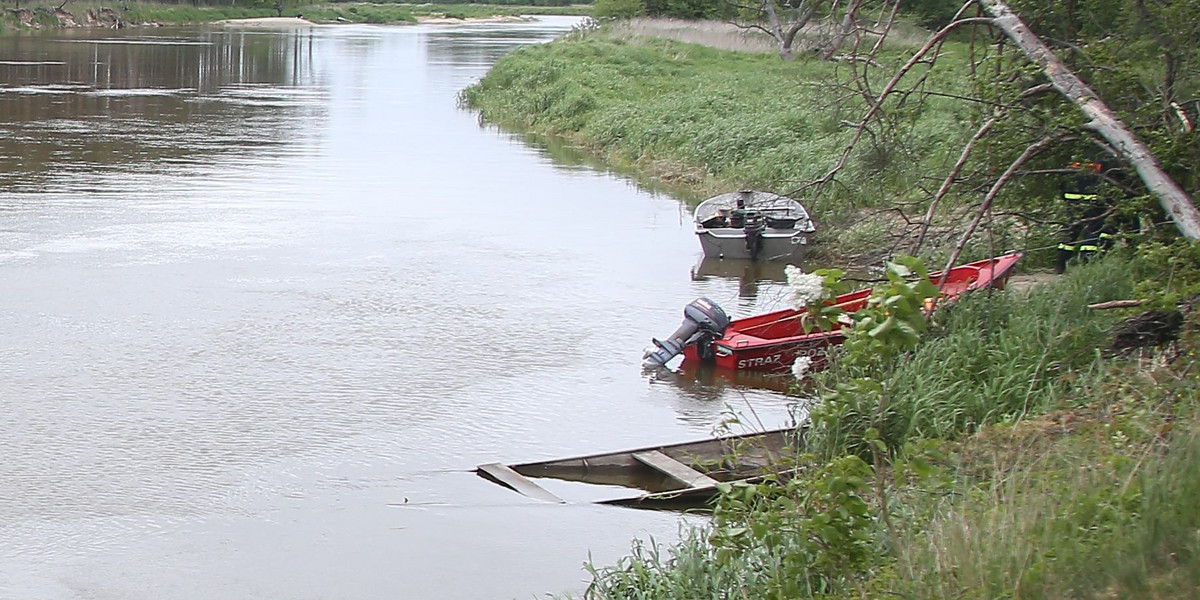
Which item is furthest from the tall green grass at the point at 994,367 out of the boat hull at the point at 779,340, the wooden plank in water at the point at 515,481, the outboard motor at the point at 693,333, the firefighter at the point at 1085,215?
the outboard motor at the point at 693,333

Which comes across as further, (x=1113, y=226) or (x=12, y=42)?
(x=12, y=42)

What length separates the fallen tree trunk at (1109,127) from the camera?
27.9 feet

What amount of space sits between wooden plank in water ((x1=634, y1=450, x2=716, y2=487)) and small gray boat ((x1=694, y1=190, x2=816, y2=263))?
8.34 metres

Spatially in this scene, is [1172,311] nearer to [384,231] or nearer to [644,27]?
[384,231]

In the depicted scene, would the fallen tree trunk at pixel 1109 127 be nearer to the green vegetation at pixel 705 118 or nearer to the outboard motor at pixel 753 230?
the green vegetation at pixel 705 118

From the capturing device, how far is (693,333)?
13.2 meters

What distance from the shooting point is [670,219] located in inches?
873

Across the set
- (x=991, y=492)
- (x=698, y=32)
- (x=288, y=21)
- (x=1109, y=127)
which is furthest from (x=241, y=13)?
(x=991, y=492)

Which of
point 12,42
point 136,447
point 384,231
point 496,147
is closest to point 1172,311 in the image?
point 136,447

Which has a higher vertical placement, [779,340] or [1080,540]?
[1080,540]

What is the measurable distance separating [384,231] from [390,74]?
113ft

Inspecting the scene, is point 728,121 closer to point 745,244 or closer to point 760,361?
point 745,244

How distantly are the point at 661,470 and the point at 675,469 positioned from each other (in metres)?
0.09

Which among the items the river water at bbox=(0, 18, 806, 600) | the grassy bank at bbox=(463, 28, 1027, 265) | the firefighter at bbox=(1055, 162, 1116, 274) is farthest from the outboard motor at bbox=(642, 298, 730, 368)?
the firefighter at bbox=(1055, 162, 1116, 274)
